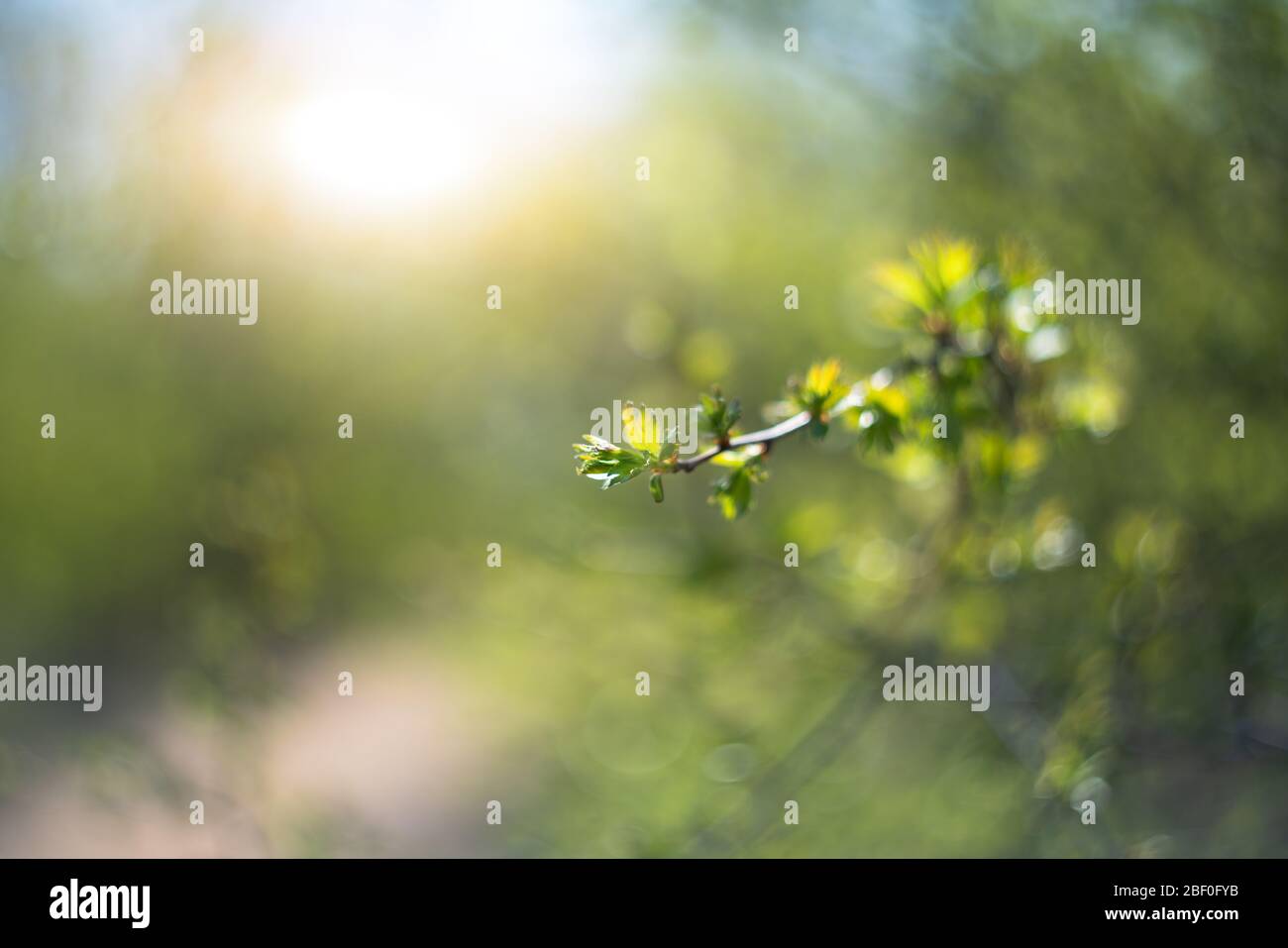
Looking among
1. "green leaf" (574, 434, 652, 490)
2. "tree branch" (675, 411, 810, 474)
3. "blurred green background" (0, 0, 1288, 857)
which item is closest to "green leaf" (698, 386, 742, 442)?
"tree branch" (675, 411, 810, 474)

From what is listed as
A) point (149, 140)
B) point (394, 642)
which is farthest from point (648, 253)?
point (394, 642)

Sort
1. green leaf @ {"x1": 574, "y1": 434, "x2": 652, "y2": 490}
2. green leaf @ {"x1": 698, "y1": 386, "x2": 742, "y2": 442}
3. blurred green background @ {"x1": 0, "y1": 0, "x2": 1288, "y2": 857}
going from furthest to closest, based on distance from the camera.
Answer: blurred green background @ {"x1": 0, "y1": 0, "x2": 1288, "y2": 857}, green leaf @ {"x1": 698, "y1": 386, "x2": 742, "y2": 442}, green leaf @ {"x1": 574, "y1": 434, "x2": 652, "y2": 490}

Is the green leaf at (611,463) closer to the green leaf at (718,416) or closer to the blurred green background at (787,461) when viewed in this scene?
the green leaf at (718,416)

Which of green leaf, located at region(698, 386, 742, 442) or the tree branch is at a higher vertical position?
green leaf, located at region(698, 386, 742, 442)

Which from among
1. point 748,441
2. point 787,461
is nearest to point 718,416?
point 748,441

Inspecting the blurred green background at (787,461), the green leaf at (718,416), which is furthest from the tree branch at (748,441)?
the blurred green background at (787,461)

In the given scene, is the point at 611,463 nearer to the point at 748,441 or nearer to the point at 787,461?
the point at 748,441

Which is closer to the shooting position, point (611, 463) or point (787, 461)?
point (611, 463)

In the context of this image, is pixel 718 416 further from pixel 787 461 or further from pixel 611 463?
pixel 787 461

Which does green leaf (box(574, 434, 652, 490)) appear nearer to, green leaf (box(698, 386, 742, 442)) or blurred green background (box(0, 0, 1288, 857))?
green leaf (box(698, 386, 742, 442))

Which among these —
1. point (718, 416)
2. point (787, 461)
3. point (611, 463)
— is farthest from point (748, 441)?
point (787, 461)
